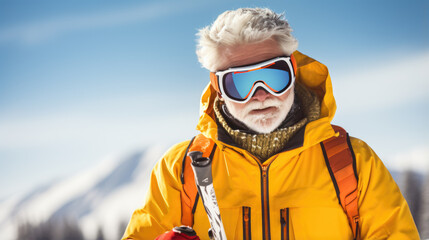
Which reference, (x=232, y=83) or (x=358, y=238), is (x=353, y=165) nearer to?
(x=358, y=238)

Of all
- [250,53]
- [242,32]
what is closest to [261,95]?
[250,53]

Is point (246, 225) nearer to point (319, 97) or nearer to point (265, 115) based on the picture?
point (265, 115)

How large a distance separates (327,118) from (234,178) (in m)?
0.70

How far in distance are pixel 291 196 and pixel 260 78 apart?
760 millimetres

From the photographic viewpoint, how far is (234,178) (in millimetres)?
2428

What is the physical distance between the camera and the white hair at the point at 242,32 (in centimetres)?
245

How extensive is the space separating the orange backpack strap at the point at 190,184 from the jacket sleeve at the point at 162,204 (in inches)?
1.8

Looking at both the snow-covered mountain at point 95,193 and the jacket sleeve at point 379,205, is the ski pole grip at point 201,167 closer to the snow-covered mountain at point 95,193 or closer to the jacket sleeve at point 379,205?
the jacket sleeve at point 379,205

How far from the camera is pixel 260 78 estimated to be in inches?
95.2

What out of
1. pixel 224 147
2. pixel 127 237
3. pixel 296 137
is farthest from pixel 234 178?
pixel 127 237

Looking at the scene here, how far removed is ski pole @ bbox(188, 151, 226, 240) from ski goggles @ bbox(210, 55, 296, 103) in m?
0.52

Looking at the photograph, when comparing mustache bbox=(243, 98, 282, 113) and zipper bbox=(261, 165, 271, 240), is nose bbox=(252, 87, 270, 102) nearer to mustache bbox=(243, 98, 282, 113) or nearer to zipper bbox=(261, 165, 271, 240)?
mustache bbox=(243, 98, 282, 113)

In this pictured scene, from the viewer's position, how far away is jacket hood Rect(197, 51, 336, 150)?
232cm

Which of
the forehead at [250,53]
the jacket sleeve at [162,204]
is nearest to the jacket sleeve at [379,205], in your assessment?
the forehead at [250,53]
